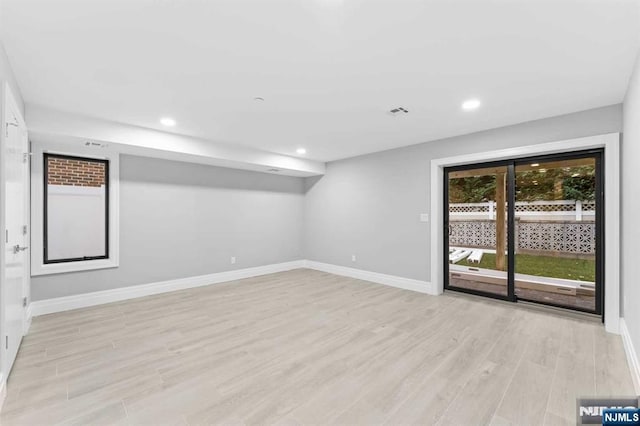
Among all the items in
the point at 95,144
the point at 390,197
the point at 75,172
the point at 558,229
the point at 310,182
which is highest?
the point at 95,144

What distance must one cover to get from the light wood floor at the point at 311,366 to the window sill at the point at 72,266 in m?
0.58

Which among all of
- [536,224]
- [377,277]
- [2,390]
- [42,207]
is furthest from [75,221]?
[536,224]

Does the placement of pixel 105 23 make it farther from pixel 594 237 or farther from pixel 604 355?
pixel 594 237

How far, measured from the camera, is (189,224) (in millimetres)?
5082

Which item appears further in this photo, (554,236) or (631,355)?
(554,236)

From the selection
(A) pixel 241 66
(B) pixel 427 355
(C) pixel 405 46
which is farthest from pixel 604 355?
(A) pixel 241 66

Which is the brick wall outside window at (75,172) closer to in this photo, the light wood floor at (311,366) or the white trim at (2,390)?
the light wood floor at (311,366)

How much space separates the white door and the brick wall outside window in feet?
4.32

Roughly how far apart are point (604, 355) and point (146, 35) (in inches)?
180

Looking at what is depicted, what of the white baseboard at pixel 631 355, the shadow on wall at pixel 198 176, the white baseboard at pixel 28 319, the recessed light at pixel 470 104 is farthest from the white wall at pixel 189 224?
the white baseboard at pixel 631 355

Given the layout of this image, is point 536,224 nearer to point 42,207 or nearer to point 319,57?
point 319,57

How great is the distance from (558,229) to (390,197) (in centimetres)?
247

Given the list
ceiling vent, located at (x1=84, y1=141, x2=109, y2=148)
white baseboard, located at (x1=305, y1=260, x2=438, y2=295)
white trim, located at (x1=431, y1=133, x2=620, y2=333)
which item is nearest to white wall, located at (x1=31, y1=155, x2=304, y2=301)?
ceiling vent, located at (x1=84, y1=141, x2=109, y2=148)

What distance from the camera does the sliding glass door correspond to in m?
3.74
